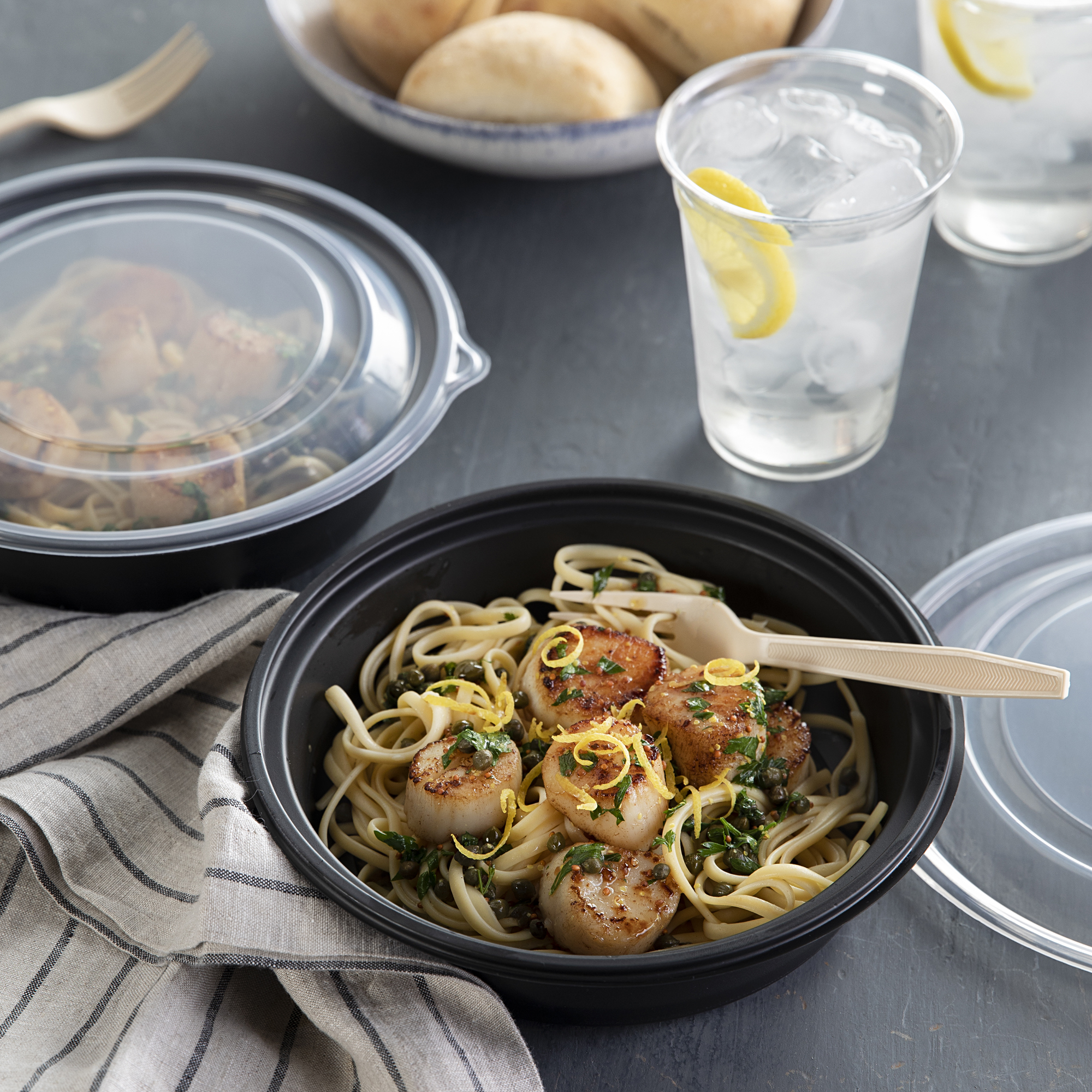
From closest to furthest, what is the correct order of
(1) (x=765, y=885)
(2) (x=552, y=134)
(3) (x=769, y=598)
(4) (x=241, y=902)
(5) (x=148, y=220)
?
(4) (x=241, y=902), (1) (x=765, y=885), (3) (x=769, y=598), (5) (x=148, y=220), (2) (x=552, y=134)

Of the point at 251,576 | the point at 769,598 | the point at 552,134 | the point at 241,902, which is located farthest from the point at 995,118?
the point at 241,902

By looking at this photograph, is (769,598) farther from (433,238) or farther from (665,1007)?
(433,238)

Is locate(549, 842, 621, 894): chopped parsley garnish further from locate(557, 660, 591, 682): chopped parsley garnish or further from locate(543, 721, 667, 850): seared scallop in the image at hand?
locate(557, 660, 591, 682): chopped parsley garnish

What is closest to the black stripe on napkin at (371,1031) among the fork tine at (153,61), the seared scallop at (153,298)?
the seared scallop at (153,298)

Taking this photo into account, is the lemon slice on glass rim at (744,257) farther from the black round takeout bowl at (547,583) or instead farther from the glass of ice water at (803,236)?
the black round takeout bowl at (547,583)

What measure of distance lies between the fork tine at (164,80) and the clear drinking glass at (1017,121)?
1.47m

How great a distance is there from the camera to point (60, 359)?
1.53m

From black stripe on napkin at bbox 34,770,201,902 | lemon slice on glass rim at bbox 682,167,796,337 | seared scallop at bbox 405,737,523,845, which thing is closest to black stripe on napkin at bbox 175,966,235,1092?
black stripe on napkin at bbox 34,770,201,902

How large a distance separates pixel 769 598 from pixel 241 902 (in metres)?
0.74

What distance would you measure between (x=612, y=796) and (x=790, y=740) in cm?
26

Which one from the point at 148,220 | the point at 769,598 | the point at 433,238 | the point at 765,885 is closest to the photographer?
the point at 765,885

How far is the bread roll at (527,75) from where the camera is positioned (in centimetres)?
186

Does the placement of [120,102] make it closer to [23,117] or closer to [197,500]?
[23,117]

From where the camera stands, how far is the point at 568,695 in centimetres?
132
